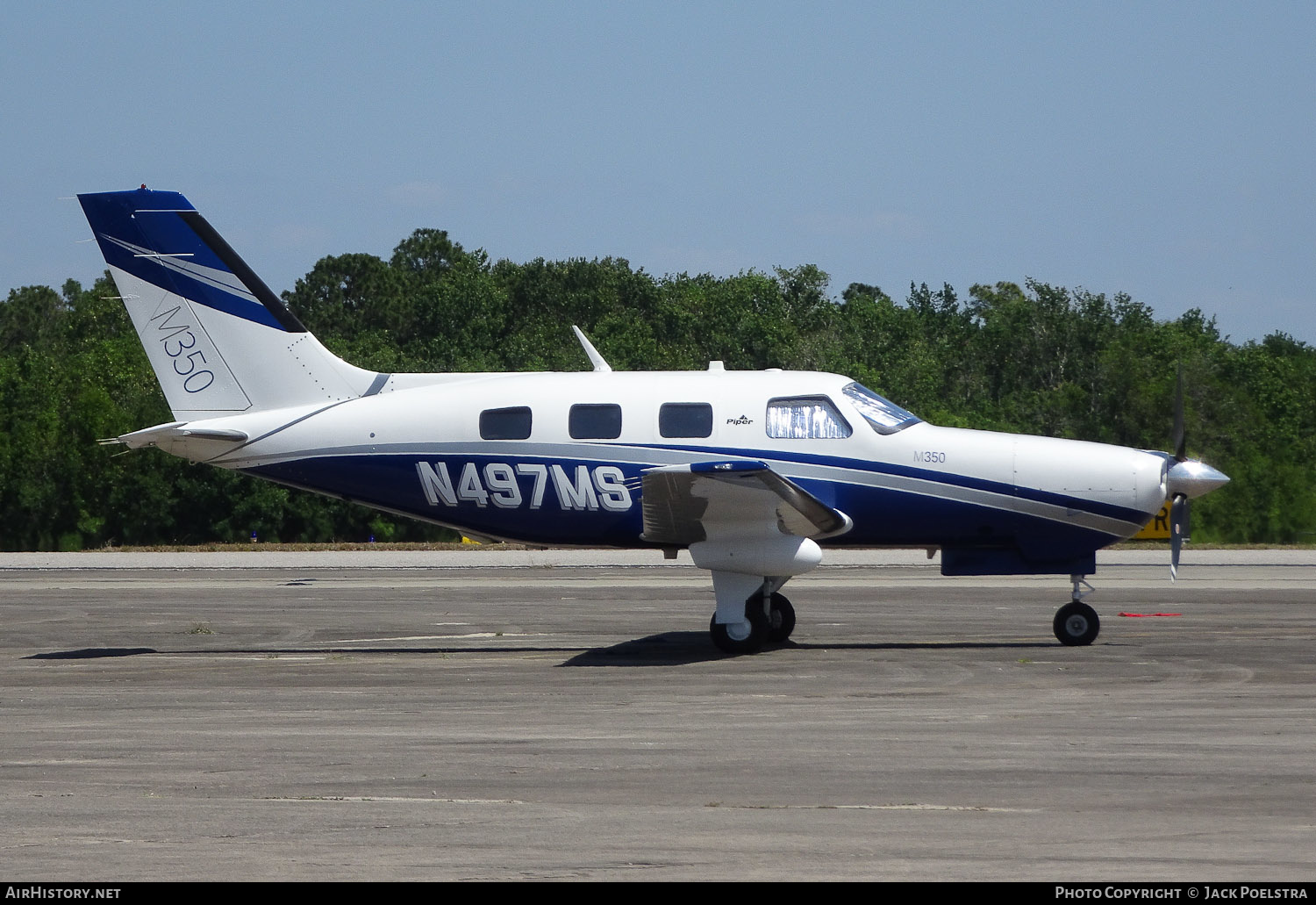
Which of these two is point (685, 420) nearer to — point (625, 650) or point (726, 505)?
point (726, 505)

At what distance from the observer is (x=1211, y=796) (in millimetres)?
6992

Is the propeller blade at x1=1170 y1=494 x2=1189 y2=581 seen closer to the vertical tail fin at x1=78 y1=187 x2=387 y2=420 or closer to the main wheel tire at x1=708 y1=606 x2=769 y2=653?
the main wheel tire at x1=708 y1=606 x2=769 y2=653

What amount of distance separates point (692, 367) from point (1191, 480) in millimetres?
41680

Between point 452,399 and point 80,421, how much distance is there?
30.3 metres

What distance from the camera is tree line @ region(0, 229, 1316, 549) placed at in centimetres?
3738

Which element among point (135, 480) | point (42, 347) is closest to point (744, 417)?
point (135, 480)

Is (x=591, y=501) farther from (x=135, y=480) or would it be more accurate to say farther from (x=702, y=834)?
(x=135, y=480)

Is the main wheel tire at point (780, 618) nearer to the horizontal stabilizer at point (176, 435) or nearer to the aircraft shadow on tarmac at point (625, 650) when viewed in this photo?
the aircraft shadow on tarmac at point (625, 650)

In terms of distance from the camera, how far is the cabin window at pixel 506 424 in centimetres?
1383

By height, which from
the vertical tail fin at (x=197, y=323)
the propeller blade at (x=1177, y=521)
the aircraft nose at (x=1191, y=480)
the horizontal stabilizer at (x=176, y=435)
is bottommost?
the propeller blade at (x=1177, y=521)

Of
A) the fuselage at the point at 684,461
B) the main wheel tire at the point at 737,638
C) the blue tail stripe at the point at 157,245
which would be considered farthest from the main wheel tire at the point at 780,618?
the blue tail stripe at the point at 157,245

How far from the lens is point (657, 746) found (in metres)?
8.64

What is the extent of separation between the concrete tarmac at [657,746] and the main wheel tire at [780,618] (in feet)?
0.98

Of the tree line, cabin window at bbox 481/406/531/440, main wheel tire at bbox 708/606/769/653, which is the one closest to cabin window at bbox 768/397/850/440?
main wheel tire at bbox 708/606/769/653
